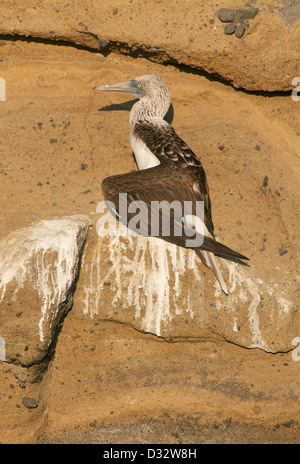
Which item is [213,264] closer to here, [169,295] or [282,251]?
[169,295]

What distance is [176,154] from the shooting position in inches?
259

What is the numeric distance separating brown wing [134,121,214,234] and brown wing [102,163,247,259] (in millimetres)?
160

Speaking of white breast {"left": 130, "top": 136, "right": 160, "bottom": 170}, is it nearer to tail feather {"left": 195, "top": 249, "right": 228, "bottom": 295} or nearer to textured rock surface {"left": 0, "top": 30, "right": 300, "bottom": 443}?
textured rock surface {"left": 0, "top": 30, "right": 300, "bottom": 443}

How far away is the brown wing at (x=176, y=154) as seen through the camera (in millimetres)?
6340

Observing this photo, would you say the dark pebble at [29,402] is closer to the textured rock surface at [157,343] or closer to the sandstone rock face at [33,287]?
→ the textured rock surface at [157,343]

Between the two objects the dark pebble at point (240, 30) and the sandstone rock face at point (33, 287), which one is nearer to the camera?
the sandstone rock face at point (33, 287)

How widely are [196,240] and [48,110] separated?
3237mm

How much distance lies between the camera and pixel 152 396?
634cm

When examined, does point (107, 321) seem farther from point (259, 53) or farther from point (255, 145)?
point (259, 53)

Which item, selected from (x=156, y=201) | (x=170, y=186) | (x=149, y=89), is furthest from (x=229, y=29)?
(x=156, y=201)

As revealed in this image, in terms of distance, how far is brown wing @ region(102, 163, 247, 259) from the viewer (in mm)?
5863

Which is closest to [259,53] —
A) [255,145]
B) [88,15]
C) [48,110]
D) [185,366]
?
[255,145]

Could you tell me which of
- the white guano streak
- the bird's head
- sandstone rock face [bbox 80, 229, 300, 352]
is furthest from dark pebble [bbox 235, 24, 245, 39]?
the white guano streak

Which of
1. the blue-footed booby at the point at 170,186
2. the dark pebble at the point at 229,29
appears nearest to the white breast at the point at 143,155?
the blue-footed booby at the point at 170,186
